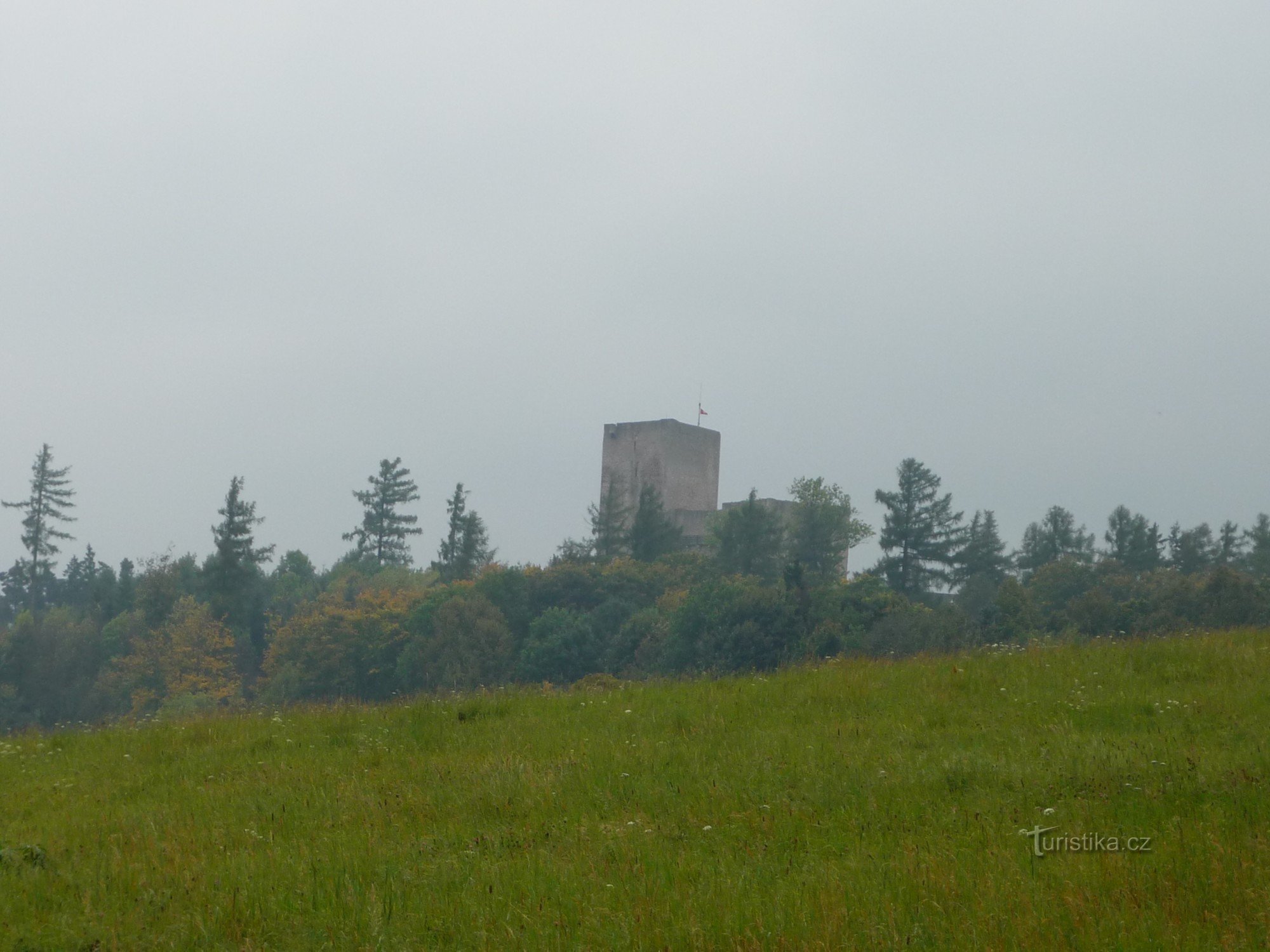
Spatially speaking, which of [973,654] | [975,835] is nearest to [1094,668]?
[973,654]

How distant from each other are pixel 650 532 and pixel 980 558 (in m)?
24.8

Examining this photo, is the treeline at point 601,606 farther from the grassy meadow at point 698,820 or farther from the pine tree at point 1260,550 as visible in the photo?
the grassy meadow at point 698,820

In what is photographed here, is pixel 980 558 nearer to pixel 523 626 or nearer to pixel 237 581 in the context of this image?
pixel 523 626

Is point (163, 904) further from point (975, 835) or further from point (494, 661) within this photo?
point (494, 661)

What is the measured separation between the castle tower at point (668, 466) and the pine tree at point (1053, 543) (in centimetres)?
2599

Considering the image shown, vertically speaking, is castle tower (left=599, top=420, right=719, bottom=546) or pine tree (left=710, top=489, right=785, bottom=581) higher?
castle tower (left=599, top=420, right=719, bottom=546)

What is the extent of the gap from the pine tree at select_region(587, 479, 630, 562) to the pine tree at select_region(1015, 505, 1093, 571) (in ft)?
A: 107

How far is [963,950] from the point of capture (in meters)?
4.81

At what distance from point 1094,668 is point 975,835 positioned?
572 centimetres

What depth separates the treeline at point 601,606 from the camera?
55750 millimetres

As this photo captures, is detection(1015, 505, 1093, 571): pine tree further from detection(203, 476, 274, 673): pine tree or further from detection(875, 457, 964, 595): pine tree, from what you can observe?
detection(203, 476, 274, 673): pine tree
